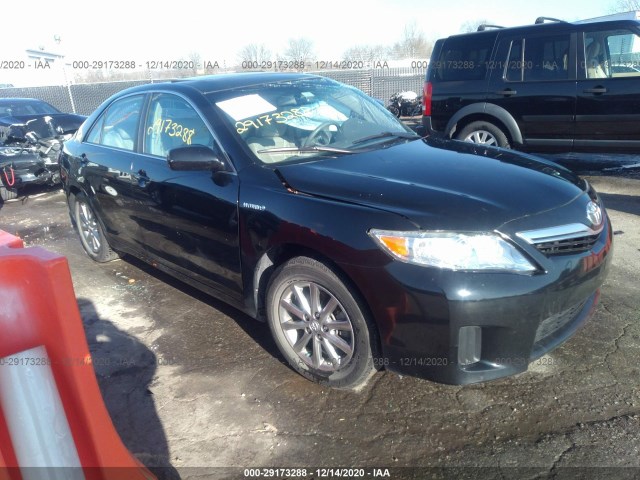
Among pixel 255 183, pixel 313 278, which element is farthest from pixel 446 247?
pixel 255 183

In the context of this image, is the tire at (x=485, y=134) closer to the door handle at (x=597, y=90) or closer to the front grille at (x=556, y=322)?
the door handle at (x=597, y=90)

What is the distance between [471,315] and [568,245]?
646 mm

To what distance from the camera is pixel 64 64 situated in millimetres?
23562

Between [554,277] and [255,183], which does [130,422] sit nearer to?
[255,183]

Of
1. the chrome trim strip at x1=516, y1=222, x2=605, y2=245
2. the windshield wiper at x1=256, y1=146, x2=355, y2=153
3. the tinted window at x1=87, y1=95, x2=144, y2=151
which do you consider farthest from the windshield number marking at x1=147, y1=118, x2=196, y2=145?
the chrome trim strip at x1=516, y1=222, x2=605, y2=245

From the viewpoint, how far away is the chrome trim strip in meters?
2.48

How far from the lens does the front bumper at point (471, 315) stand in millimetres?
2391

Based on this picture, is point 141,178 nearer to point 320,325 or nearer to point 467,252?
point 320,325

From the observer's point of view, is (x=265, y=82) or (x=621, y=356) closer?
(x=621, y=356)

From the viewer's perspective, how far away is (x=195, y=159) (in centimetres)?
316

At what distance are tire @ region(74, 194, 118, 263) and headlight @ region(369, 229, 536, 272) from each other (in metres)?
3.51

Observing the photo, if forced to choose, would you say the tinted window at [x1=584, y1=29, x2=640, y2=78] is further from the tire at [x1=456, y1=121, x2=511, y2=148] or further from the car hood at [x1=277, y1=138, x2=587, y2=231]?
the car hood at [x1=277, y1=138, x2=587, y2=231]

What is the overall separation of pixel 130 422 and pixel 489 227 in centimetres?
214

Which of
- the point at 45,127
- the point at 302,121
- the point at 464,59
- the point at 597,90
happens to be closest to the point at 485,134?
the point at 464,59
